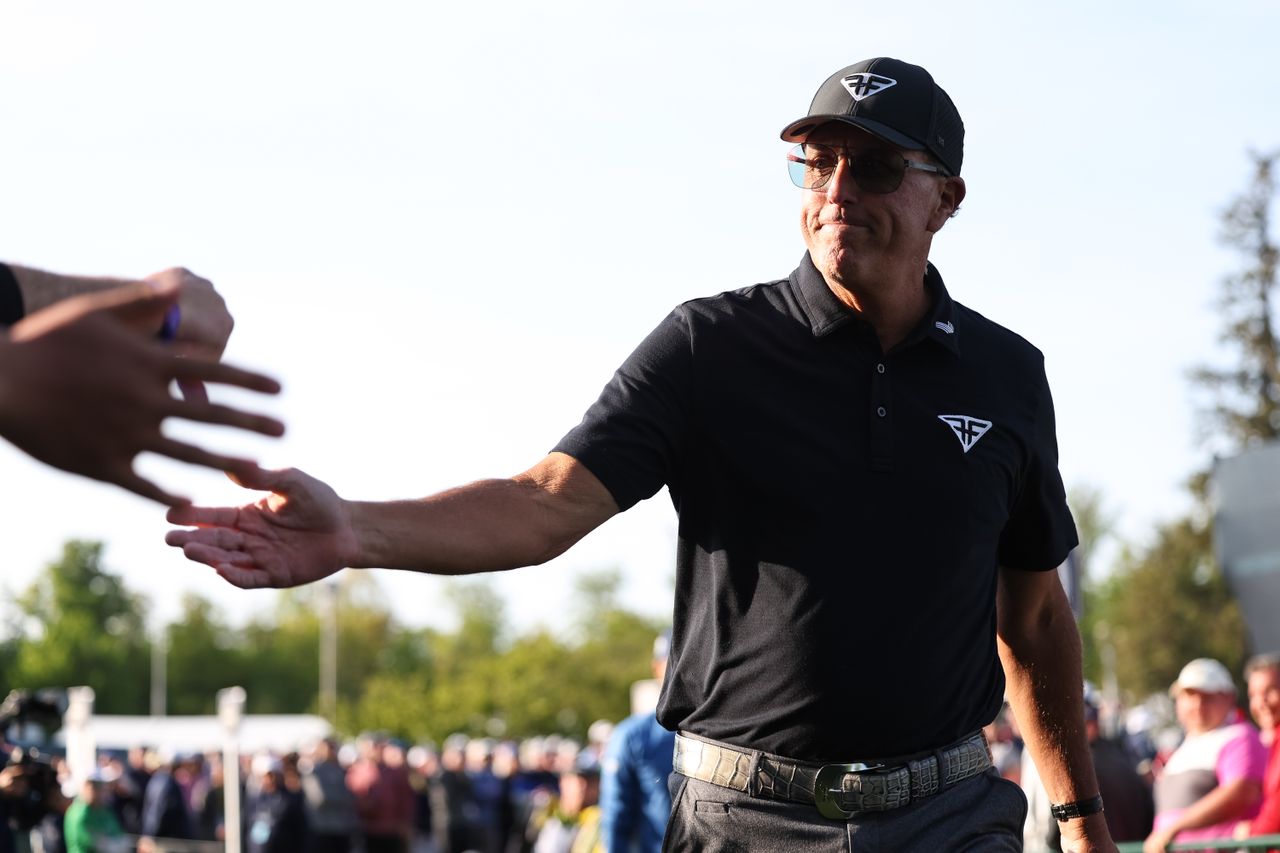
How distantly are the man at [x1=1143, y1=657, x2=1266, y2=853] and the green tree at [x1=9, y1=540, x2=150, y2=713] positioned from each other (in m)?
91.5

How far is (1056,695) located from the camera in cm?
482

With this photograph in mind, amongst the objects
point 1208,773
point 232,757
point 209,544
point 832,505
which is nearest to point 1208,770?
point 1208,773

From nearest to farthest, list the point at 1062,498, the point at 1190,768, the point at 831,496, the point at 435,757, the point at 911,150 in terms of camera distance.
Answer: the point at 831,496, the point at 911,150, the point at 1062,498, the point at 1190,768, the point at 435,757

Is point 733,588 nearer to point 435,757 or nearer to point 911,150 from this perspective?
point 911,150

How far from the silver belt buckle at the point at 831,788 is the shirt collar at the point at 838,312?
1.02 metres

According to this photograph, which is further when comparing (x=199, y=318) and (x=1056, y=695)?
(x=1056, y=695)

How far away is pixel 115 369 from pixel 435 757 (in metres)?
31.7

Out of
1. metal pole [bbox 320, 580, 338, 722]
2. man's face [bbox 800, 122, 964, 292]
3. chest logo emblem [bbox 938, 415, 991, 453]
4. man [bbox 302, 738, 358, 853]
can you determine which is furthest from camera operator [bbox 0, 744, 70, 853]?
metal pole [bbox 320, 580, 338, 722]

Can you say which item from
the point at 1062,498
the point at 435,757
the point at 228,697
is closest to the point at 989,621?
the point at 1062,498

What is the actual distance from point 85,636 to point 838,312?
101 meters

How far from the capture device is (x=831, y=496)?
4035 mm

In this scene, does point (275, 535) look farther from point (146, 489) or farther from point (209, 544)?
point (146, 489)

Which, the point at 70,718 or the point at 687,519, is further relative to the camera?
the point at 70,718

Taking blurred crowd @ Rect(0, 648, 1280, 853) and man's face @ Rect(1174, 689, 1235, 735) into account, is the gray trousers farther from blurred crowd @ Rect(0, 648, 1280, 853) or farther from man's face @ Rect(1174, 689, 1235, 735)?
man's face @ Rect(1174, 689, 1235, 735)
